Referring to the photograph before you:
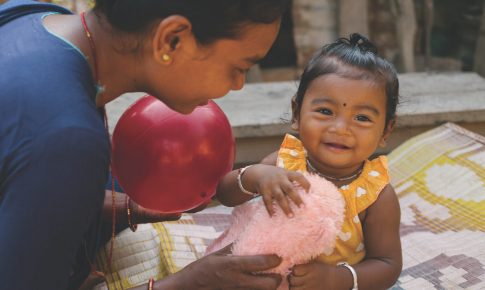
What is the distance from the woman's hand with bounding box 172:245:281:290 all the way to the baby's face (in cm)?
37

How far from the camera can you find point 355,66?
1.69m

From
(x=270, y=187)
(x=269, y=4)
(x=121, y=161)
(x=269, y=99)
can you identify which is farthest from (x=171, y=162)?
(x=269, y=99)

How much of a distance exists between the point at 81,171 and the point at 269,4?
52 cm

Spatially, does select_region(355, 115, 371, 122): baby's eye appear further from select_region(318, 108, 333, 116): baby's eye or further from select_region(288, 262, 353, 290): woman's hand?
select_region(288, 262, 353, 290): woman's hand

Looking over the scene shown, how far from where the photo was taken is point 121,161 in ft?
5.62

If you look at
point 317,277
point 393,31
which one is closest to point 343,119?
point 317,277

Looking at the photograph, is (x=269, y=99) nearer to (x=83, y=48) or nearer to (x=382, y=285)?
(x=382, y=285)

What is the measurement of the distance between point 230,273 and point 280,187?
9.3 inches

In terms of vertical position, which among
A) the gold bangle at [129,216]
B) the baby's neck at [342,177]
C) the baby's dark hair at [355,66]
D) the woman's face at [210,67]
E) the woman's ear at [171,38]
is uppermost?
the woman's ear at [171,38]

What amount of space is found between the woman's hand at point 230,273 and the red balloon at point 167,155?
25cm

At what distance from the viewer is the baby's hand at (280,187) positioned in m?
1.42

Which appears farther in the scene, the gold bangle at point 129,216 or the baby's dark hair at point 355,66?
the gold bangle at point 129,216

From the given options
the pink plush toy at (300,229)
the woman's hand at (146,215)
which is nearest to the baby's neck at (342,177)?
the pink plush toy at (300,229)

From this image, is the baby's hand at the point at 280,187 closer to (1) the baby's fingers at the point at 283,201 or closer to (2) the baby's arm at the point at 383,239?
(1) the baby's fingers at the point at 283,201
